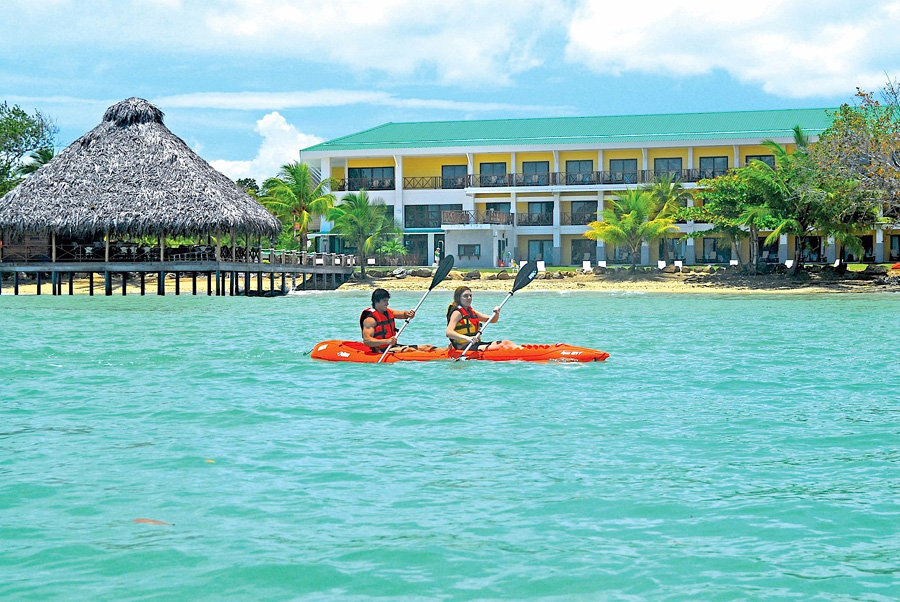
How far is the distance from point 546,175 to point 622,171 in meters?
3.86

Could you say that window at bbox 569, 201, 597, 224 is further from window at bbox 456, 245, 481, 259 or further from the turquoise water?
the turquoise water

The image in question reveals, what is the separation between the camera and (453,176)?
188ft

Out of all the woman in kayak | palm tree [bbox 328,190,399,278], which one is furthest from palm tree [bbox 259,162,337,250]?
the woman in kayak

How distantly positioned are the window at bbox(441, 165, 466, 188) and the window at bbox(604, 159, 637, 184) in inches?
299

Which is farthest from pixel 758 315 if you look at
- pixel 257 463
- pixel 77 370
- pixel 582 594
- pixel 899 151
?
pixel 582 594

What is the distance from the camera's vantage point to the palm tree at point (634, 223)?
1829 inches

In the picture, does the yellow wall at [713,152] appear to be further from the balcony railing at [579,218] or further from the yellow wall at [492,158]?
the yellow wall at [492,158]

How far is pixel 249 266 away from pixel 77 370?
25.2 metres

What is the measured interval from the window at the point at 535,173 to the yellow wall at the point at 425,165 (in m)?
3.44

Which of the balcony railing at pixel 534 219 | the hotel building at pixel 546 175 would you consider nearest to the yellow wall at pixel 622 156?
the hotel building at pixel 546 175

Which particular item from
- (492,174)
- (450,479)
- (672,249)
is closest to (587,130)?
(492,174)

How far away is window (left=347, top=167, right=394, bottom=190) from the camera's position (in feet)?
188

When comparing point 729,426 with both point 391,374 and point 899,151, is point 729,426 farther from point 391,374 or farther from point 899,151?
point 899,151

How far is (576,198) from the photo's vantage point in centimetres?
5516
